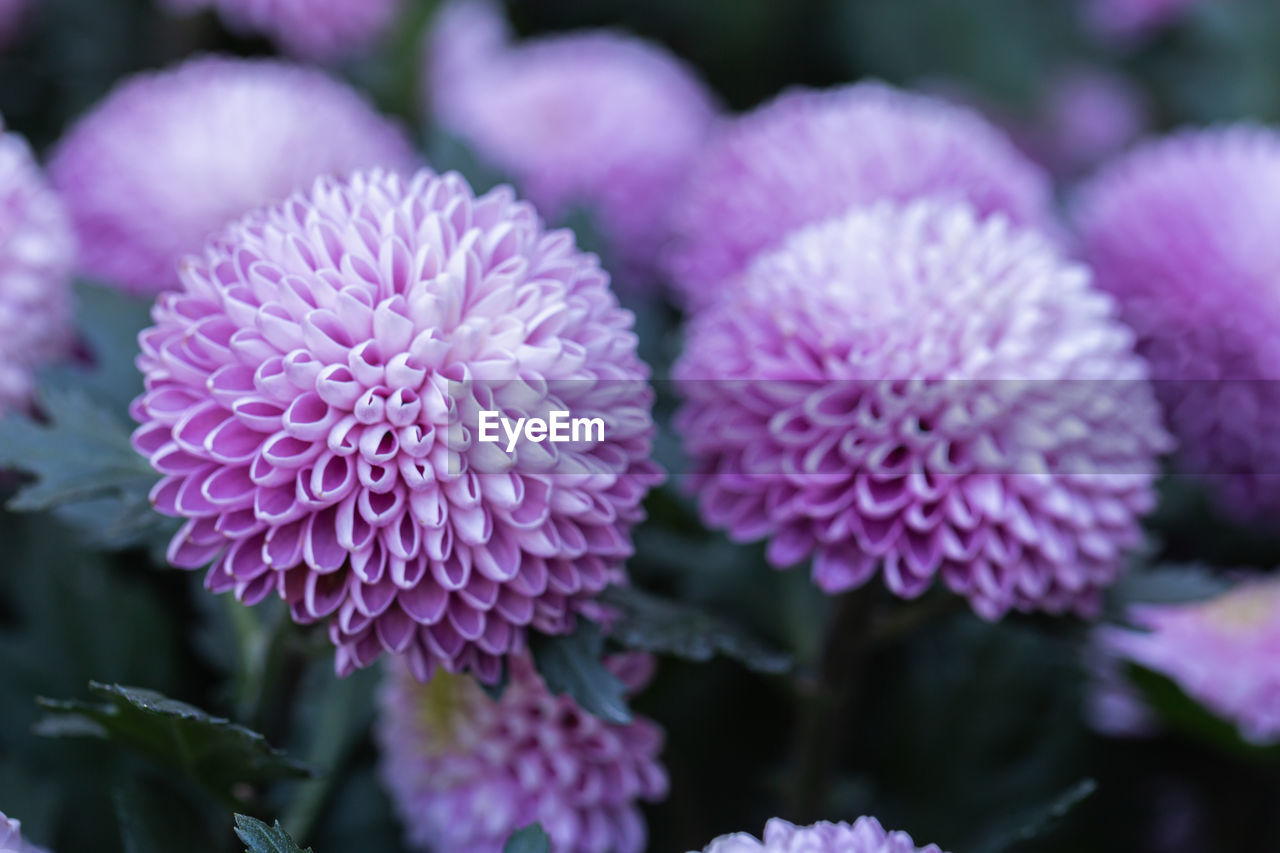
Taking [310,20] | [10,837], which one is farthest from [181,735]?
[310,20]

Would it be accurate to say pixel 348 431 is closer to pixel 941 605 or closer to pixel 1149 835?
pixel 941 605

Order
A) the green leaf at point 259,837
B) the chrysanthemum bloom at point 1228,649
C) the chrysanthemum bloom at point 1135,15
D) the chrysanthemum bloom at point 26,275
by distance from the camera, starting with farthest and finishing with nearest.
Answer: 1. the chrysanthemum bloom at point 1135,15
2. the chrysanthemum bloom at point 1228,649
3. the chrysanthemum bloom at point 26,275
4. the green leaf at point 259,837

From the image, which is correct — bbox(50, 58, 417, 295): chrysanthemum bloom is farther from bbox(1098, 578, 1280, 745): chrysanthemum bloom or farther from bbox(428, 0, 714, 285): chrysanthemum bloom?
bbox(1098, 578, 1280, 745): chrysanthemum bloom

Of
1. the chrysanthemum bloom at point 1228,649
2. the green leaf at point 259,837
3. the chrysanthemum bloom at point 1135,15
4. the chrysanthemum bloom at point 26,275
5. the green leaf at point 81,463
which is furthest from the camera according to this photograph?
the chrysanthemum bloom at point 1135,15

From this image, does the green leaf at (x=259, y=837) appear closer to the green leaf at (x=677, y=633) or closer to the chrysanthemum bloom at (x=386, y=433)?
the chrysanthemum bloom at (x=386, y=433)

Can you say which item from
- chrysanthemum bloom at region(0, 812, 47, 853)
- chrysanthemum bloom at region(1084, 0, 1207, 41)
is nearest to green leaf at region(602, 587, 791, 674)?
chrysanthemum bloom at region(0, 812, 47, 853)

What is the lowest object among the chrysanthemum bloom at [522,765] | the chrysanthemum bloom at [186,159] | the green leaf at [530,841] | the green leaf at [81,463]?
the green leaf at [530,841]

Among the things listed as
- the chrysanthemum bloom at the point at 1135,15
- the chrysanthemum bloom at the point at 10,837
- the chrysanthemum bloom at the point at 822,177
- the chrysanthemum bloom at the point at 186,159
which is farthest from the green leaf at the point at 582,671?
the chrysanthemum bloom at the point at 1135,15
